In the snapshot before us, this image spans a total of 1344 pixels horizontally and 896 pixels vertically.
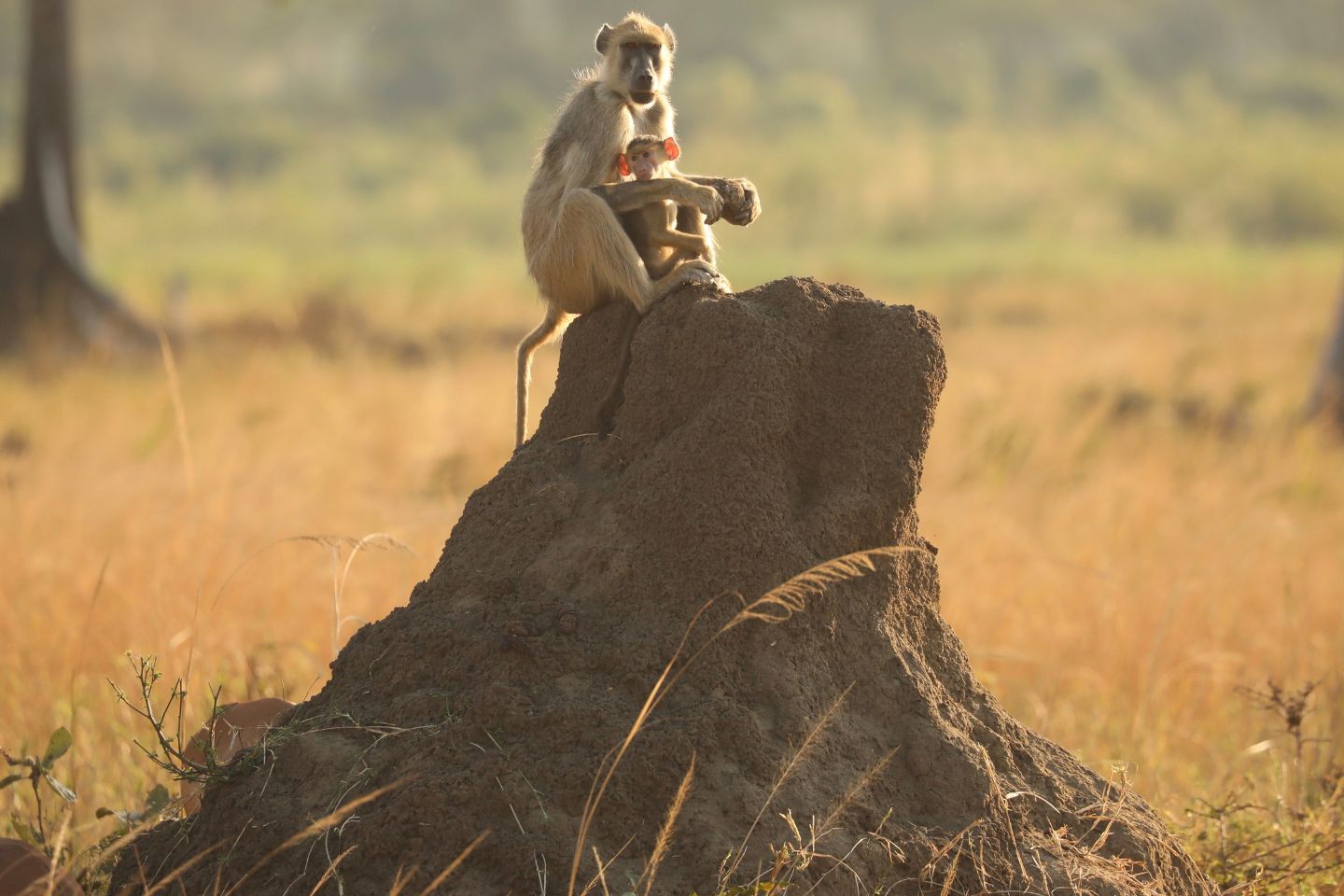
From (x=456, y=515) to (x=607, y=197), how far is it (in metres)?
4.08

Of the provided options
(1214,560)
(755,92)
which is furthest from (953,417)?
(755,92)

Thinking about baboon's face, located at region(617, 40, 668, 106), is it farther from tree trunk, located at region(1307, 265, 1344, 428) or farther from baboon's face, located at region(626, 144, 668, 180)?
tree trunk, located at region(1307, 265, 1344, 428)

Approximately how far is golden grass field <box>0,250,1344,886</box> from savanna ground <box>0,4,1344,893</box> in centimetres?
3

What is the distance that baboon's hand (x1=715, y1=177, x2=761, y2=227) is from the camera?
13.2 feet

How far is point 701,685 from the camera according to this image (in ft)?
10.1

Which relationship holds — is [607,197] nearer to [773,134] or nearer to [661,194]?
[661,194]

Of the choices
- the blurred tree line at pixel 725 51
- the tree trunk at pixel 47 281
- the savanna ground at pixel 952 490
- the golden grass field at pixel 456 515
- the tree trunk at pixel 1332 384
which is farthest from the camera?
the blurred tree line at pixel 725 51

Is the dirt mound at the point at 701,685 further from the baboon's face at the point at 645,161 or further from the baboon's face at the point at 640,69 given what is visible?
the baboon's face at the point at 640,69

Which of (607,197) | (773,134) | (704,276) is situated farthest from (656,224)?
(773,134)

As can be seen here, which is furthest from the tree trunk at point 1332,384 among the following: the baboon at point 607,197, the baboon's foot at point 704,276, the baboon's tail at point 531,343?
the baboon's foot at point 704,276

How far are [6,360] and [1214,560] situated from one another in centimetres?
1153

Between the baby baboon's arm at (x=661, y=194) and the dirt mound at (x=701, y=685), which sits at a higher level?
the baby baboon's arm at (x=661, y=194)

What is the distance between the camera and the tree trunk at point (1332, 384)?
39.5 ft

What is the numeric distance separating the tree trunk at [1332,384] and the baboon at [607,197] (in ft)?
29.6
